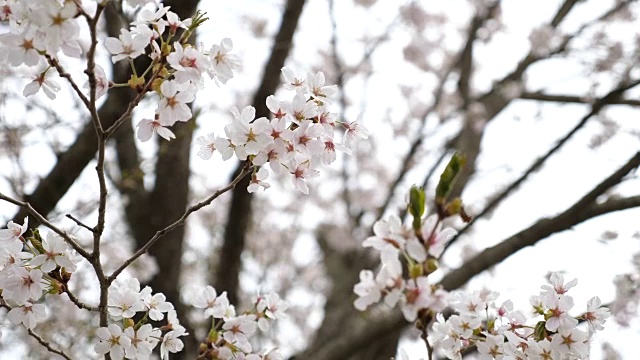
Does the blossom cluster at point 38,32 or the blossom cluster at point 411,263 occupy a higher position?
the blossom cluster at point 38,32

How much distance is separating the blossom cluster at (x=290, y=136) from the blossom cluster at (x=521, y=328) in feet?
1.30

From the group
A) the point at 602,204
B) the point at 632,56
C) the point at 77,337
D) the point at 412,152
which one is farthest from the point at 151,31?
the point at 632,56

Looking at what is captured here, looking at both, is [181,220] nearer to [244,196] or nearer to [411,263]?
[411,263]

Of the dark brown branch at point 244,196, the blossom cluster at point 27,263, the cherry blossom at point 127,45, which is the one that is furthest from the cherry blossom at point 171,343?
the dark brown branch at point 244,196

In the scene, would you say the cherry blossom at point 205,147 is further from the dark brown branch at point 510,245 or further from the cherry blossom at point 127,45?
the dark brown branch at point 510,245

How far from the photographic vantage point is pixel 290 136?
134 cm

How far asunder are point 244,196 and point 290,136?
7.76 ft

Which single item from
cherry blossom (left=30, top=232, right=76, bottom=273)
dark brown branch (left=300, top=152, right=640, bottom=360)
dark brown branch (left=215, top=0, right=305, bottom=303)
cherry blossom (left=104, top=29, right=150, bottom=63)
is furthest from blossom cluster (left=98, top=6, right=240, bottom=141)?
dark brown branch (left=215, top=0, right=305, bottom=303)

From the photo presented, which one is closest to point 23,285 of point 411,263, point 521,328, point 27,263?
point 27,263

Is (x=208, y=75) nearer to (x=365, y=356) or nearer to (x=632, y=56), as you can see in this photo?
(x=365, y=356)

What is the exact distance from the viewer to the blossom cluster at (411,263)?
103 centimetres

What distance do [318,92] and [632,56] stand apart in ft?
13.6

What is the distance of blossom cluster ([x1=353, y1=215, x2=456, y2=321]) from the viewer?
1033 mm

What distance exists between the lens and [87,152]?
2.51 metres
